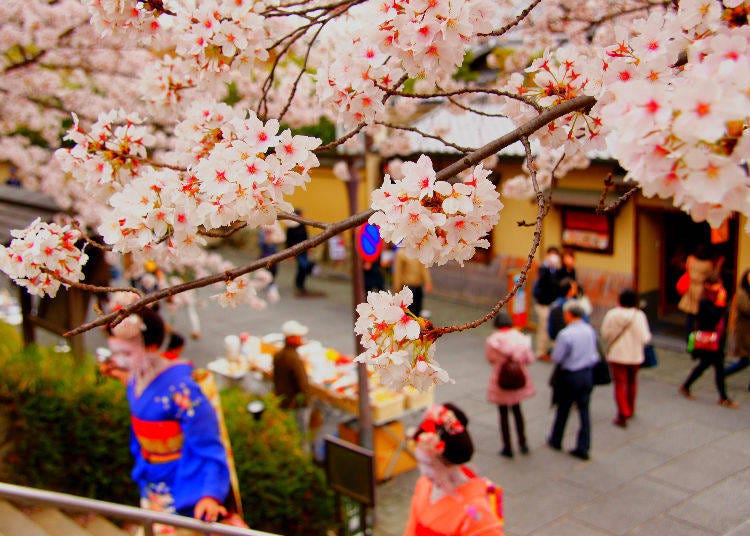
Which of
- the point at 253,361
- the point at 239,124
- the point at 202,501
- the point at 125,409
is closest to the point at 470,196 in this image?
the point at 239,124

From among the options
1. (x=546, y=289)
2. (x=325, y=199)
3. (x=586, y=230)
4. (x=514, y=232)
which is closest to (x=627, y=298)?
(x=546, y=289)

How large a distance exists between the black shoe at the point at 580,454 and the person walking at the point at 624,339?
948mm

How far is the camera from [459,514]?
4.55 meters

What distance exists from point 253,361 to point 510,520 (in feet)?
12.6

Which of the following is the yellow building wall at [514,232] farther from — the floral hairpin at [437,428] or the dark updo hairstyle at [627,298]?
the floral hairpin at [437,428]

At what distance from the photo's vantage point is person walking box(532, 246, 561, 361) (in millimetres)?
11164

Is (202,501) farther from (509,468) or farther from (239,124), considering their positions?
(509,468)

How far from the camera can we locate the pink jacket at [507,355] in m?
7.84

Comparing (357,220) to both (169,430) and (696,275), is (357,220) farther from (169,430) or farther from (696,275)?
(696,275)

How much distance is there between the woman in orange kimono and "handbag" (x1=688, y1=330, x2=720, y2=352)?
496 cm

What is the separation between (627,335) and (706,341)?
1.11 metres

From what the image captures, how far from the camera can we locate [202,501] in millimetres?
5129

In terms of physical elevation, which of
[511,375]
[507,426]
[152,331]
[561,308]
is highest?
[152,331]

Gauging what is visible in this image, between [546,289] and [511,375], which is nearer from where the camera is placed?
[511,375]
